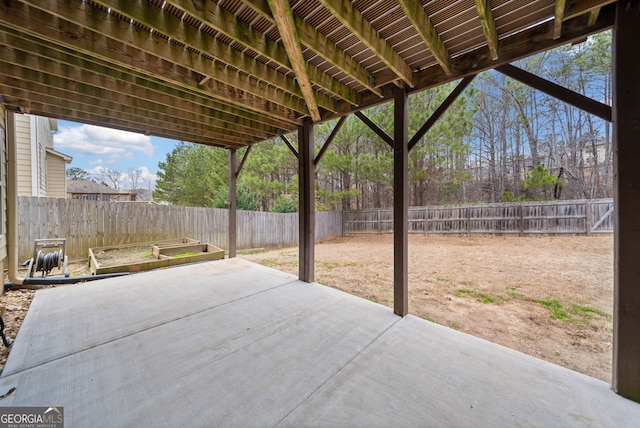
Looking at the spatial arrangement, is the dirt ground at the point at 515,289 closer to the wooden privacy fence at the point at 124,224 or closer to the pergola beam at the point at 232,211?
the pergola beam at the point at 232,211

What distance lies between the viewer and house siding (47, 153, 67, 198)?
957cm

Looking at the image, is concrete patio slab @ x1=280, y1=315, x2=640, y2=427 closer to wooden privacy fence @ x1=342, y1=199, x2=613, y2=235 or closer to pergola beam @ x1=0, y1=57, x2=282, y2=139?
pergola beam @ x1=0, y1=57, x2=282, y2=139

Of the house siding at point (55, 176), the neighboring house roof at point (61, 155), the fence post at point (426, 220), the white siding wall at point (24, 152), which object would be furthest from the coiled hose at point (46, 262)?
the fence post at point (426, 220)

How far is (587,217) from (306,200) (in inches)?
352

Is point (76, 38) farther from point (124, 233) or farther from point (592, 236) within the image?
point (592, 236)

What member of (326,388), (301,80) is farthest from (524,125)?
(326,388)

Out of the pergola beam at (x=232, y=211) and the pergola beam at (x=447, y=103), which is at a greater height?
the pergola beam at (x=447, y=103)

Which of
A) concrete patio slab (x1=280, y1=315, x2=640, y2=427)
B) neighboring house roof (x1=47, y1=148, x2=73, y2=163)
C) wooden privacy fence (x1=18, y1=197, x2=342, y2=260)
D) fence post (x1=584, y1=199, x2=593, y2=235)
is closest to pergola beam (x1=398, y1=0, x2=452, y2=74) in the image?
concrete patio slab (x1=280, y1=315, x2=640, y2=427)

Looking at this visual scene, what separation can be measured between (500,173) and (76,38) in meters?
14.7

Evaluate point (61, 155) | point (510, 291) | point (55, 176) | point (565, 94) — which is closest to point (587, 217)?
point (510, 291)

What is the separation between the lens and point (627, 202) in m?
1.49

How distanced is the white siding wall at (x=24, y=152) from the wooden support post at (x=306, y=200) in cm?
710

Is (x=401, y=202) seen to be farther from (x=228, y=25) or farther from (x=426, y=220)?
(x=426, y=220)

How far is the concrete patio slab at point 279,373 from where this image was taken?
1.35m
